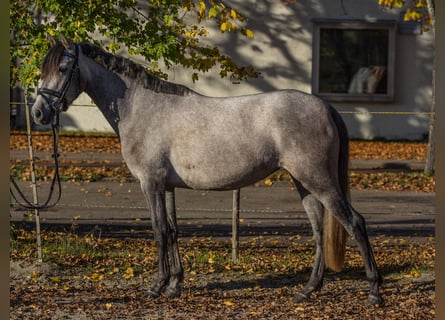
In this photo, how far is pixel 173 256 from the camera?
820 cm

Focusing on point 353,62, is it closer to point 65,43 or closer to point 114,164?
point 114,164

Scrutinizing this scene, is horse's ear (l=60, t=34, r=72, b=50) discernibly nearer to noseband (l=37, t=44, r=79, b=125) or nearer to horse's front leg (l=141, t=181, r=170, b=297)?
noseband (l=37, t=44, r=79, b=125)

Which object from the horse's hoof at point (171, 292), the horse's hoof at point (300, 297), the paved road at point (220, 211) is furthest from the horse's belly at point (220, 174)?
the paved road at point (220, 211)

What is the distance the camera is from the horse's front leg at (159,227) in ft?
25.6

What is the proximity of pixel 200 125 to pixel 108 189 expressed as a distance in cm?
888

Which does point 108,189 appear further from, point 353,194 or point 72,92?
point 72,92

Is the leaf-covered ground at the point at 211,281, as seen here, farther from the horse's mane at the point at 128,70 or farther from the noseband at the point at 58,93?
the horse's mane at the point at 128,70

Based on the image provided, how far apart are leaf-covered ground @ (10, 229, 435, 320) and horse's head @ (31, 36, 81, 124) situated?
1.64m

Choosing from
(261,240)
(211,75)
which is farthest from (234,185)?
(211,75)

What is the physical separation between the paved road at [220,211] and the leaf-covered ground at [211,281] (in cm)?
84

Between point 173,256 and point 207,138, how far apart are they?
1204 millimetres

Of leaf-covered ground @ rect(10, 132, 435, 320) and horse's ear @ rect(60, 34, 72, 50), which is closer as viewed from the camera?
leaf-covered ground @ rect(10, 132, 435, 320)

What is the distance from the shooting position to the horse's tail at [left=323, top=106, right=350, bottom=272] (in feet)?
25.5

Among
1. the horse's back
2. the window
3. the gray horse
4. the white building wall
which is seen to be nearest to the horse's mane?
the gray horse
